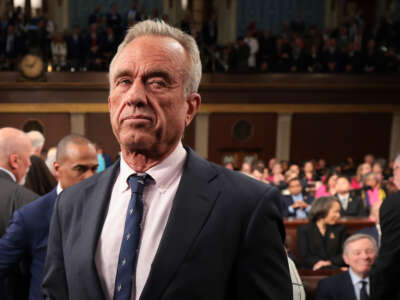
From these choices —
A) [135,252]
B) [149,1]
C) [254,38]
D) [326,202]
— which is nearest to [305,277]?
[326,202]

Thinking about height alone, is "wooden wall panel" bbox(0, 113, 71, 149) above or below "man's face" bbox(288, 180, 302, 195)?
below

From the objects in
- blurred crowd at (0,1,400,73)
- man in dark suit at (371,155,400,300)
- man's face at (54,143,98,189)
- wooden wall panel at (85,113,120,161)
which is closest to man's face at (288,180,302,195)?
man in dark suit at (371,155,400,300)

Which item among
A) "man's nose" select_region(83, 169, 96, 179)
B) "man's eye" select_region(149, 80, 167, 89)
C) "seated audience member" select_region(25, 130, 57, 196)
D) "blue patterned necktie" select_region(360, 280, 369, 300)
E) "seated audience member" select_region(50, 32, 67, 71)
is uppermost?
"man's eye" select_region(149, 80, 167, 89)

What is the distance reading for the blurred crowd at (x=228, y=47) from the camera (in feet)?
42.6

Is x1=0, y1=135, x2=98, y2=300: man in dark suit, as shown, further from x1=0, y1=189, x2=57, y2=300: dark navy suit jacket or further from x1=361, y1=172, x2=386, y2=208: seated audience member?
x1=361, y1=172, x2=386, y2=208: seated audience member

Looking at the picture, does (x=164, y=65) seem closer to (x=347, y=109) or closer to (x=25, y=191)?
(x=25, y=191)

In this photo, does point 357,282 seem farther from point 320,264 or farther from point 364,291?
point 320,264

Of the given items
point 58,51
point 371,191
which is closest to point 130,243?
point 371,191

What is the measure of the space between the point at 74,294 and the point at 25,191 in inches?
70.8

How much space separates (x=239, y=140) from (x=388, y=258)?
1122cm

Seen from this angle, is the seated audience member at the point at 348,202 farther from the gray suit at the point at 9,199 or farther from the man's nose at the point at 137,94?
the man's nose at the point at 137,94

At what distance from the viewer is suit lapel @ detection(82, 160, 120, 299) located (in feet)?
4.36

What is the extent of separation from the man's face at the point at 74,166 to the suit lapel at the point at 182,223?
69.8 inches

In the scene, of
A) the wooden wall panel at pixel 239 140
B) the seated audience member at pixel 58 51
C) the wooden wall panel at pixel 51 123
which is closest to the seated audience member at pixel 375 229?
the wooden wall panel at pixel 239 140
